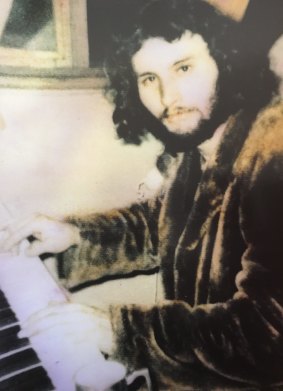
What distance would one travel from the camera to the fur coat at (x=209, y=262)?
4.51ft

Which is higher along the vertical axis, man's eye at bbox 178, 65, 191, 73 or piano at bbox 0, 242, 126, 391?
man's eye at bbox 178, 65, 191, 73

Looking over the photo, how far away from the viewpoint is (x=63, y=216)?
140 centimetres

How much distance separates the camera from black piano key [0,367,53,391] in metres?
1.33

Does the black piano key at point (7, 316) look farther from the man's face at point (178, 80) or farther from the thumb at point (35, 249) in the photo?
the man's face at point (178, 80)

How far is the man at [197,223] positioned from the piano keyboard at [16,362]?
0.17 m

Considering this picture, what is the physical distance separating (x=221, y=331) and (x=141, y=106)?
23.9 inches

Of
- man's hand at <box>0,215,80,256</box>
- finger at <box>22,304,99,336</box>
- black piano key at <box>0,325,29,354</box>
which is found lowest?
black piano key at <box>0,325,29,354</box>

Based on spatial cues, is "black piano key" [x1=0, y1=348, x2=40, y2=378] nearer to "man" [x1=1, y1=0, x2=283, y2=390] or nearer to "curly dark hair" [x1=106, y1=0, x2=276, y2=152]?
"man" [x1=1, y1=0, x2=283, y2=390]

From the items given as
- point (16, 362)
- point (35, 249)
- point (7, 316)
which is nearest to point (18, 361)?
point (16, 362)

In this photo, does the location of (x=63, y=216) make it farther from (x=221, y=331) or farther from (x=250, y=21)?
(x=250, y=21)

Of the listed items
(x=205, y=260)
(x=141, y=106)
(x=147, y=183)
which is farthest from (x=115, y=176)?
(x=205, y=260)

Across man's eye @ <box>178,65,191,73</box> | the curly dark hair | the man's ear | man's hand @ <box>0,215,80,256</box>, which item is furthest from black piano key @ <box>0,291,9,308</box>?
the man's ear

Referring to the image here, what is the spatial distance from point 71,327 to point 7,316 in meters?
0.16

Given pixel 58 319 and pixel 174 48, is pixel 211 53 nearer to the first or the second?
pixel 174 48
